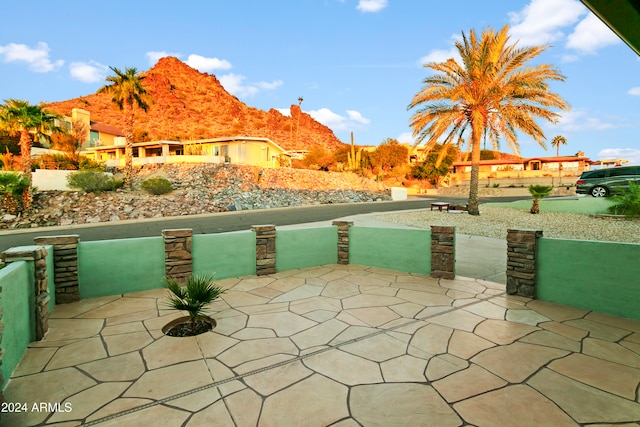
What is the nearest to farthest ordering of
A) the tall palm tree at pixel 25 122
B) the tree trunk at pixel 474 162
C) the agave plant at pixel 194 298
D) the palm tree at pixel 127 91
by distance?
1. the agave plant at pixel 194 298
2. the tree trunk at pixel 474 162
3. the tall palm tree at pixel 25 122
4. the palm tree at pixel 127 91

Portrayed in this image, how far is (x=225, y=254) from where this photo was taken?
661 cm

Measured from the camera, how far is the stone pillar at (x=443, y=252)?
6.40 m

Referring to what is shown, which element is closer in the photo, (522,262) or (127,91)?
(522,262)

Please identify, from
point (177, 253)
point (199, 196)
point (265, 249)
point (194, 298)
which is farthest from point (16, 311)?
point (199, 196)

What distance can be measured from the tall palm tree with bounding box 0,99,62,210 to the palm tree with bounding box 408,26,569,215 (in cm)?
2321

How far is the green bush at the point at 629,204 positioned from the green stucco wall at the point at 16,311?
1896cm

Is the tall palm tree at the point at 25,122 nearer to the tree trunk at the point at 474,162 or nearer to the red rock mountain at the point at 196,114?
the tree trunk at the point at 474,162

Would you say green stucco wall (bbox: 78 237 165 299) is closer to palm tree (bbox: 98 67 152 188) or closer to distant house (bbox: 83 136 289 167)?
palm tree (bbox: 98 67 152 188)

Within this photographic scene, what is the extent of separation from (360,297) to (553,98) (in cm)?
1561

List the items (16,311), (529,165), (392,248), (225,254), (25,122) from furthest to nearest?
(529,165) → (25,122) → (392,248) → (225,254) → (16,311)

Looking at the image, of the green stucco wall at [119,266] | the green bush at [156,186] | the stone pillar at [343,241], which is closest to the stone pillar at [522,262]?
the stone pillar at [343,241]

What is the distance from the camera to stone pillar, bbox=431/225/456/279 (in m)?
6.40

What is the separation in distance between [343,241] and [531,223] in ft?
34.8

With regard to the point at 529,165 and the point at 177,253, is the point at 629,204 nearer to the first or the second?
the point at 177,253
